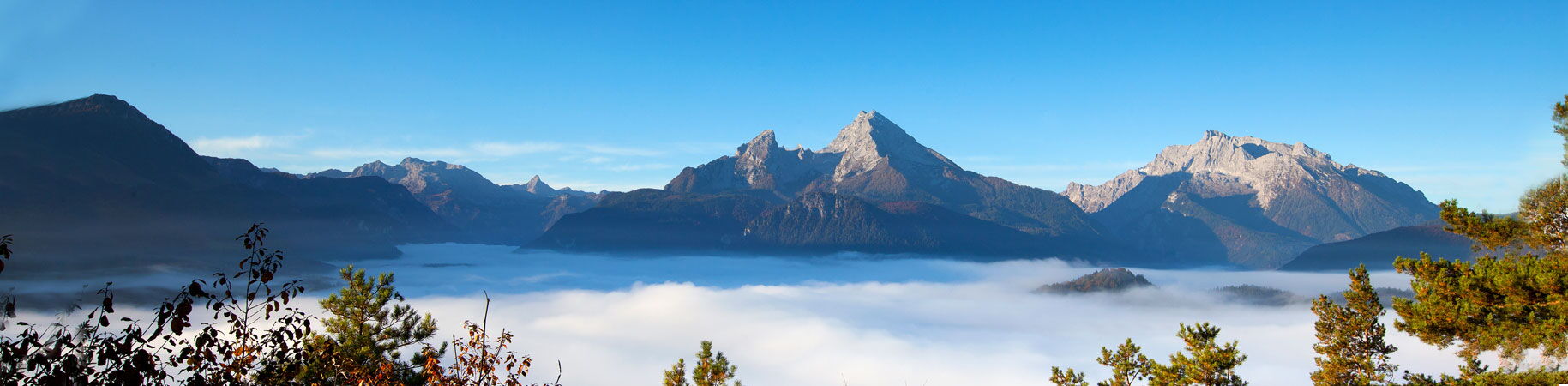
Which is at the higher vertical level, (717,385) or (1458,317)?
(1458,317)

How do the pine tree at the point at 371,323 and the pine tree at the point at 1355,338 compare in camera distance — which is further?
the pine tree at the point at 1355,338

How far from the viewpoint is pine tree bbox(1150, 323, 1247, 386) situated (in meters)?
41.8

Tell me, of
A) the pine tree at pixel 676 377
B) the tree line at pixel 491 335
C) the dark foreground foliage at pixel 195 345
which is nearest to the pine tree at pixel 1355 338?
the tree line at pixel 491 335

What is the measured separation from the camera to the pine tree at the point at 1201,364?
4181 cm

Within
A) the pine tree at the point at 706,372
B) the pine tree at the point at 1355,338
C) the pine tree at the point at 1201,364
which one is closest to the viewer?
the pine tree at the point at 1355,338

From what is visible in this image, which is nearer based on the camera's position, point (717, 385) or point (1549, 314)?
point (1549, 314)

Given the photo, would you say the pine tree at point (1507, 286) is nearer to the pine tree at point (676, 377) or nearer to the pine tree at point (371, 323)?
the pine tree at point (676, 377)

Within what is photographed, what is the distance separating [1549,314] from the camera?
27.8 m

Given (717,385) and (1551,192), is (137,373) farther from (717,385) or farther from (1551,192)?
(717,385)

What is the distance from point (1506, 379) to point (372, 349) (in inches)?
1994

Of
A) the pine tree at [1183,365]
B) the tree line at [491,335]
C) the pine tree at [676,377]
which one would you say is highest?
the tree line at [491,335]

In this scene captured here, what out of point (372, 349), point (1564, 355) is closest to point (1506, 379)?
point (1564, 355)

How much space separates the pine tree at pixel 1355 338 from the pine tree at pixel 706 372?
36807 mm

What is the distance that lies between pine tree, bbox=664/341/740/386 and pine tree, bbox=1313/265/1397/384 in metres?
36.8
